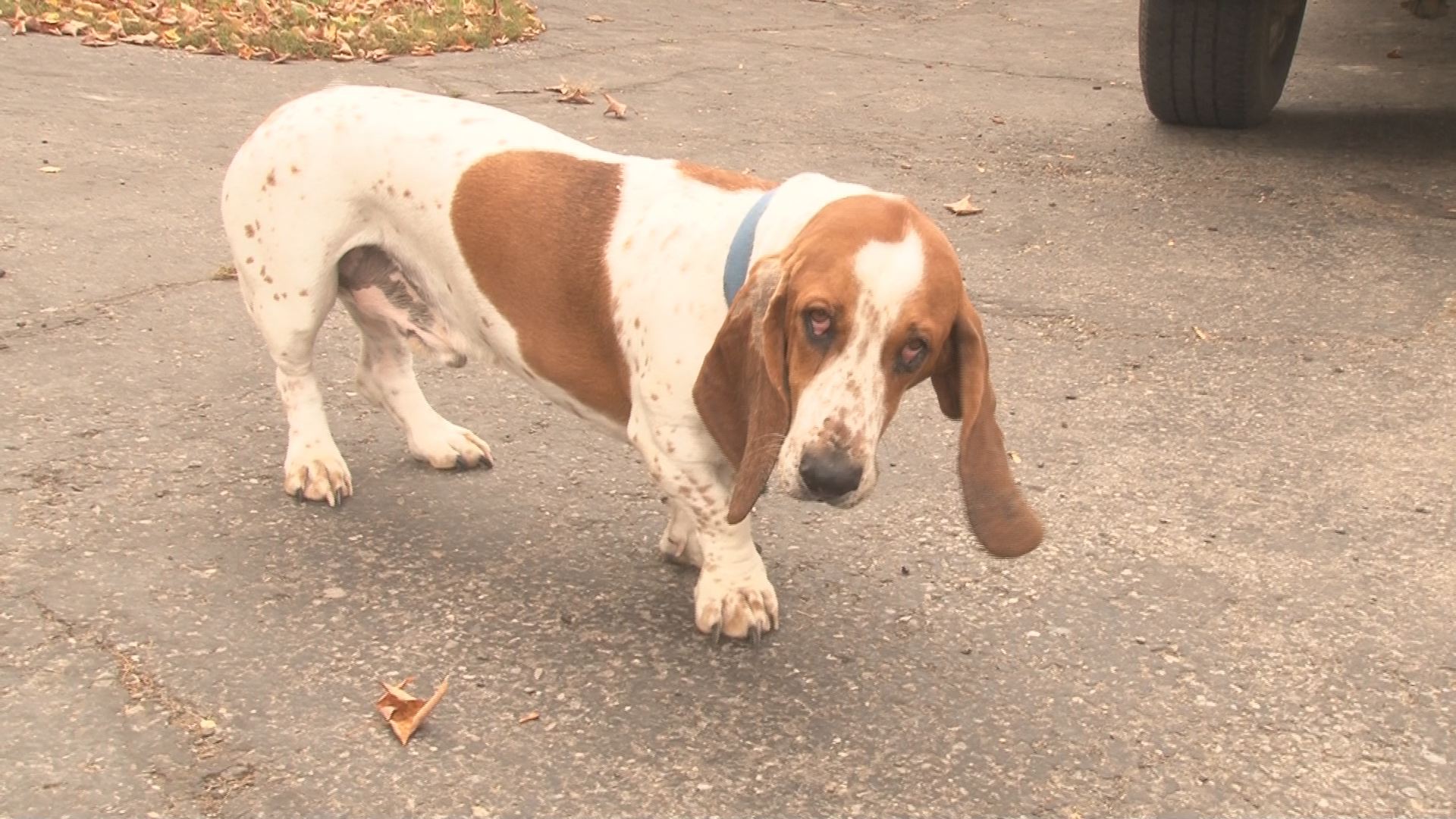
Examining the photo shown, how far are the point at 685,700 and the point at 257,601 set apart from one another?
989 millimetres

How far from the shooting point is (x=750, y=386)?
9.16 feet

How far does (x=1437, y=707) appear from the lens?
2.91 metres

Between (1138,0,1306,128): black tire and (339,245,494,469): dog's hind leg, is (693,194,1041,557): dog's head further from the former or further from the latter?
(1138,0,1306,128): black tire

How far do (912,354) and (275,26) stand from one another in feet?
21.5

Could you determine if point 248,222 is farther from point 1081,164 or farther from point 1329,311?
point 1081,164

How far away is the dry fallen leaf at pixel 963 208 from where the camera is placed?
5.86 meters

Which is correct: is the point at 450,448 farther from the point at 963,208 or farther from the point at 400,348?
the point at 963,208

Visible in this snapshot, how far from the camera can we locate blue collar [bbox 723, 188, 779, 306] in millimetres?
2973

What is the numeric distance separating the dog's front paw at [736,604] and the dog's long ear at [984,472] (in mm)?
550

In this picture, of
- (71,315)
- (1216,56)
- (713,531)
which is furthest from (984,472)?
(1216,56)

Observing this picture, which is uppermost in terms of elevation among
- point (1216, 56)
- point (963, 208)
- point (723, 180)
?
point (723, 180)

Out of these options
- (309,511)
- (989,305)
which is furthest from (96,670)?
(989,305)

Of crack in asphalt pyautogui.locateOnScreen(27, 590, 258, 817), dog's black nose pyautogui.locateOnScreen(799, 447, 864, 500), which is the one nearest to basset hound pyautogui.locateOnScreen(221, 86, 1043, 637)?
dog's black nose pyautogui.locateOnScreen(799, 447, 864, 500)

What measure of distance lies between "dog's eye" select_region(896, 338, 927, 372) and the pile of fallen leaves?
6.04 meters
